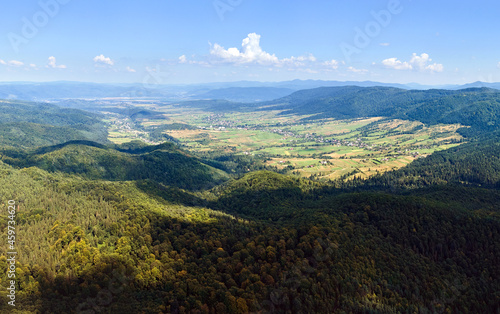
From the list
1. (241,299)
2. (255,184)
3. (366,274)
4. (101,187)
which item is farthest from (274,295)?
(255,184)

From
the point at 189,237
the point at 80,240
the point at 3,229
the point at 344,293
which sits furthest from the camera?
the point at 189,237

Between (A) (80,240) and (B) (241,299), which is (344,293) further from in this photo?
(A) (80,240)

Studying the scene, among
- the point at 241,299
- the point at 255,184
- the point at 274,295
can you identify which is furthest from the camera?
the point at 255,184

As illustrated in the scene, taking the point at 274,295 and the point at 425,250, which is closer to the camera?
the point at 274,295

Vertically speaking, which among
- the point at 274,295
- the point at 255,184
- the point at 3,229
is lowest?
the point at 255,184

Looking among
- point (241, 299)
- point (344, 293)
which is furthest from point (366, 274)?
point (241, 299)

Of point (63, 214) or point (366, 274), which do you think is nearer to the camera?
point (366, 274)

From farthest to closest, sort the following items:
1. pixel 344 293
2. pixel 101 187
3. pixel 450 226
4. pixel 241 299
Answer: pixel 101 187, pixel 450 226, pixel 344 293, pixel 241 299

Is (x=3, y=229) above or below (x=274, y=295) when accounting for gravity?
A: above

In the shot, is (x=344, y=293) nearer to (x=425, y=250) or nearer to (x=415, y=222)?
(x=425, y=250)
